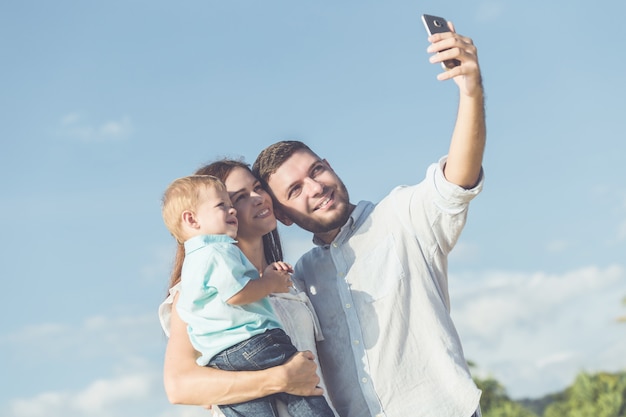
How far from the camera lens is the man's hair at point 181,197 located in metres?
4.34

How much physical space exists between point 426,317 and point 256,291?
103cm

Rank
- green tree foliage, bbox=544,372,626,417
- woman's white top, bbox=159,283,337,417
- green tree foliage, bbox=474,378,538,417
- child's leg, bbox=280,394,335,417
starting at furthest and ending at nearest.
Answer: green tree foliage, bbox=474,378,538,417 < green tree foliage, bbox=544,372,626,417 < woman's white top, bbox=159,283,337,417 < child's leg, bbox=280,394,335,417

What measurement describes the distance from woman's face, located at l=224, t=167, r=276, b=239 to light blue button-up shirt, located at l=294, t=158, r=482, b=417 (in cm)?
46

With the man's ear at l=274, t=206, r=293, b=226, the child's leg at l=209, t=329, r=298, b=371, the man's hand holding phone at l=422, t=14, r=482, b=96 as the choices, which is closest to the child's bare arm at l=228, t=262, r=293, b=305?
the child's leg at l=209, t=329, r=298, b=371

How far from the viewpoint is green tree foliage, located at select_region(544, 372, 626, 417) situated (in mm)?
32125

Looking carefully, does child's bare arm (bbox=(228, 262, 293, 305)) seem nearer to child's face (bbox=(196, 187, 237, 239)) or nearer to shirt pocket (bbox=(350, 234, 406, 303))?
child's face (bbox=(196, 187, 237, 239))

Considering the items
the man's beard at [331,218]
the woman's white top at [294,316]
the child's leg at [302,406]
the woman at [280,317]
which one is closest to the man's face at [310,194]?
the man's beard at [331,218]

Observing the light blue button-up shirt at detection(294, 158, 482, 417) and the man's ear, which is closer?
the light blue button-up shirt at detection(294, 158, 482, 417)

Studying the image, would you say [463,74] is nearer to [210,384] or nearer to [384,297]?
[384,297]

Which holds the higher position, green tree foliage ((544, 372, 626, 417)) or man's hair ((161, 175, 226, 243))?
green tree foliage ((544, 372, 626, 417))

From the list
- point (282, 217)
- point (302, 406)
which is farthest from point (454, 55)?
point (302, 406)

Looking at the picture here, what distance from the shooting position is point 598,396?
33125 mm

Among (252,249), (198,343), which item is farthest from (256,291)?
(252,249)

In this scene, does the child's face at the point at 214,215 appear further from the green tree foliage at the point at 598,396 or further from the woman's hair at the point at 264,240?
the green tree foliage at the point at 598,396
